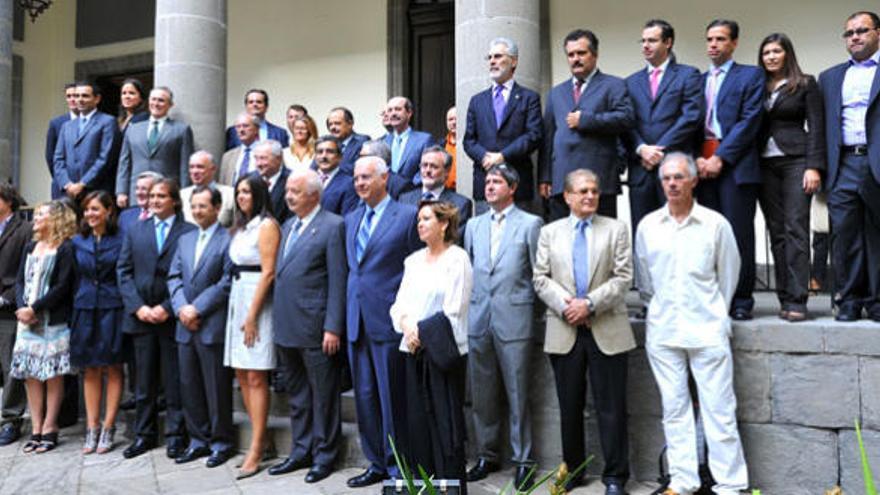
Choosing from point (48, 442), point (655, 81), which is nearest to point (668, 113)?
point (655, 81)

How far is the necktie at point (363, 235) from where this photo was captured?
15.5 feet

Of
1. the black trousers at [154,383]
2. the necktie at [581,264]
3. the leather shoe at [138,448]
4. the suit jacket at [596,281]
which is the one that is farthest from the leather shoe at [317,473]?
the necktie at [581,264]

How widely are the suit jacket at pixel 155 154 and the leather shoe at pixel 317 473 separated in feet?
8.81

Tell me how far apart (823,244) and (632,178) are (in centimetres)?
291

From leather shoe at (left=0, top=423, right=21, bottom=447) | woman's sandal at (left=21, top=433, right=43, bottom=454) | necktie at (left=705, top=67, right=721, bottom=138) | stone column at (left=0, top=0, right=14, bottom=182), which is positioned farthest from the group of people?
stone column at (left=0, top=0, right=14, bottom=182)

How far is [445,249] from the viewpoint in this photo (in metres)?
4.32

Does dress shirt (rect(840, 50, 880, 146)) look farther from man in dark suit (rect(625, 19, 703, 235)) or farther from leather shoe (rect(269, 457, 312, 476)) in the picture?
leather shoe (rect(269, 457, 312, 476))

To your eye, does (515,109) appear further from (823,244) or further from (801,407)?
(823,244)

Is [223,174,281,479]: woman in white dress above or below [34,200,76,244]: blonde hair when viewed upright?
below

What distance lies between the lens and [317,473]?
190 inches

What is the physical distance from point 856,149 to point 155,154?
493cm

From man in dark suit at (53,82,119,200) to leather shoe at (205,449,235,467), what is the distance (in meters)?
2.59

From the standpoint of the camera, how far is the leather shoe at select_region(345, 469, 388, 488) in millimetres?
4668

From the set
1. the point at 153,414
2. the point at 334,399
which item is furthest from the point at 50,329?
the point at 334,399
